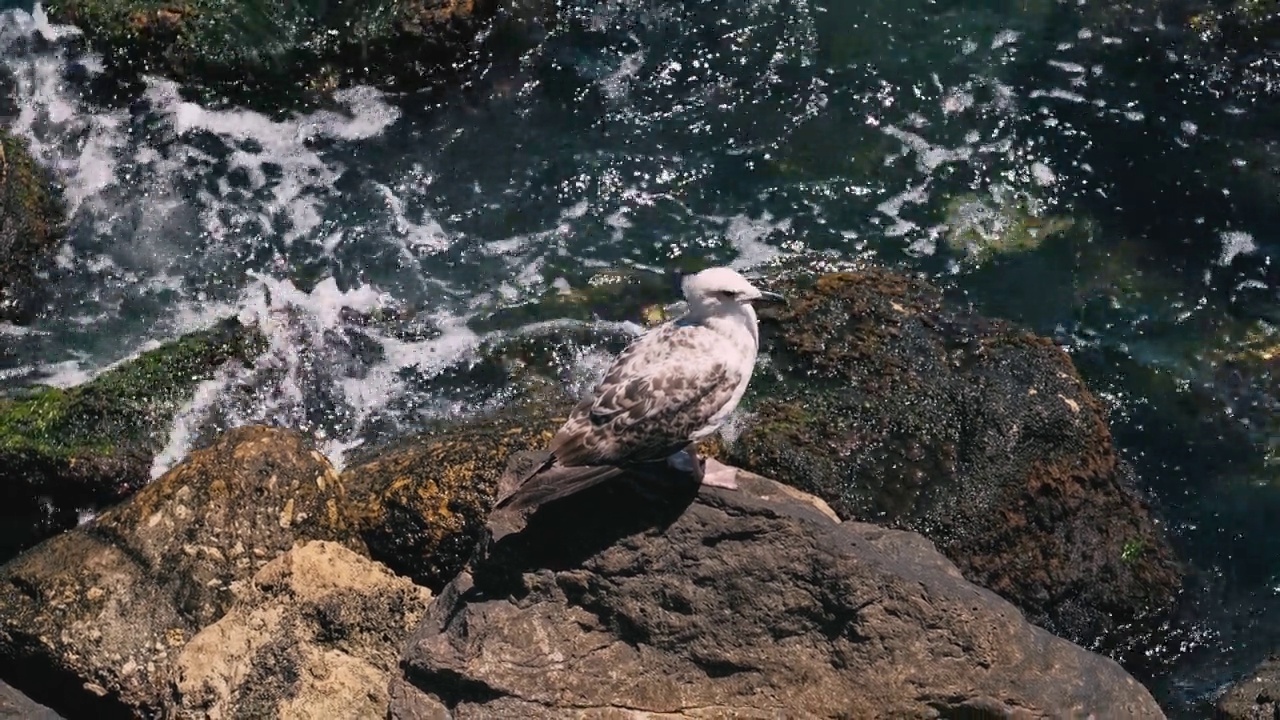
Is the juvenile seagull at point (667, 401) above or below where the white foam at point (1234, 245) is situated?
above

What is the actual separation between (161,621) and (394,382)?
2969 millimetres

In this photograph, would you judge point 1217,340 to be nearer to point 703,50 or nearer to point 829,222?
point 829,222

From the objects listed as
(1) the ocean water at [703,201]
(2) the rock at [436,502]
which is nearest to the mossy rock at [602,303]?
(1) the ocean water at [703,201]

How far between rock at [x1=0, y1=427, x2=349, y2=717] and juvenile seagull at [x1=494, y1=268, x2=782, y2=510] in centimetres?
197

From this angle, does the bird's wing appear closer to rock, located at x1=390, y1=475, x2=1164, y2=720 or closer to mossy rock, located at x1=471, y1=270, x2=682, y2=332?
rock, located at x1=390, y1=475, x2=1164, y2=720

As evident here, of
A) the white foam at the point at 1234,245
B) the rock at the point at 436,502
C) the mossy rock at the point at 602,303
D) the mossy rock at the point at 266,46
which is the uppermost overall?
the mossy rock at the point at 266,46

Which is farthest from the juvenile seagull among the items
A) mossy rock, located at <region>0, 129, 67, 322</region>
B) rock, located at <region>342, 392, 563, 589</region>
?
mossy rock, located at <region>0, 129, 67, 322</region>

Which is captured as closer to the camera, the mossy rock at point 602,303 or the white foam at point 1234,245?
the mossy rock at point 602,303

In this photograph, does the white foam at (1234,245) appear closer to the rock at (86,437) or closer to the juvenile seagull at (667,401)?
the juvenile seagull at (667,401)

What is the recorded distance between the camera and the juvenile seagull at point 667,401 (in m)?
6.34

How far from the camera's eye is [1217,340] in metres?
10.0

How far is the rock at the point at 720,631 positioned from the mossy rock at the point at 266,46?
20.9 ft

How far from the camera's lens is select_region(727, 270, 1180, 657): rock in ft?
27.1

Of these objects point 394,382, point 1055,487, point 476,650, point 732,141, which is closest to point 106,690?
point 476,650
